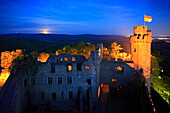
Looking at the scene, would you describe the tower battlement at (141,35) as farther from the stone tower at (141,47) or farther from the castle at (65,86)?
the castle at (65,86)

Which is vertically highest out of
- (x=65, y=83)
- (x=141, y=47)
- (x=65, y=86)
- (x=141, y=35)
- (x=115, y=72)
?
(x=141, y=35)

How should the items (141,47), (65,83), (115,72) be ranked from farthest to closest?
(115,72) < (141,47) < (65,83)

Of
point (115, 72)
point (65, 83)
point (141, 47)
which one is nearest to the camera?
point (65, 83)

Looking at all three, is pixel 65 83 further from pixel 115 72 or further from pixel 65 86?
pixel 115 72

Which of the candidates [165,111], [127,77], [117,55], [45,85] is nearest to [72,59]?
[45,85]

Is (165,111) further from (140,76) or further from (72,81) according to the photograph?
(72,81)

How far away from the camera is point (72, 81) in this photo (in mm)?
25234

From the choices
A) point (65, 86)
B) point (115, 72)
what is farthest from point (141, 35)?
point (65, 86)

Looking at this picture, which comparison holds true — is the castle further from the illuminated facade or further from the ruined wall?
the ruined wall

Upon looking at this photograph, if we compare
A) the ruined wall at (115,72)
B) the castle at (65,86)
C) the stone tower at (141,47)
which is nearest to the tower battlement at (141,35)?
the stone tower at (141,47)

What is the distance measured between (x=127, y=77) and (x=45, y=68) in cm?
1946

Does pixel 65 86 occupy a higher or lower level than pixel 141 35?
lower

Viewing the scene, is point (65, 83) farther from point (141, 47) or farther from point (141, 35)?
point (141, 35)

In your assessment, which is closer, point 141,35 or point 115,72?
point 141,35
